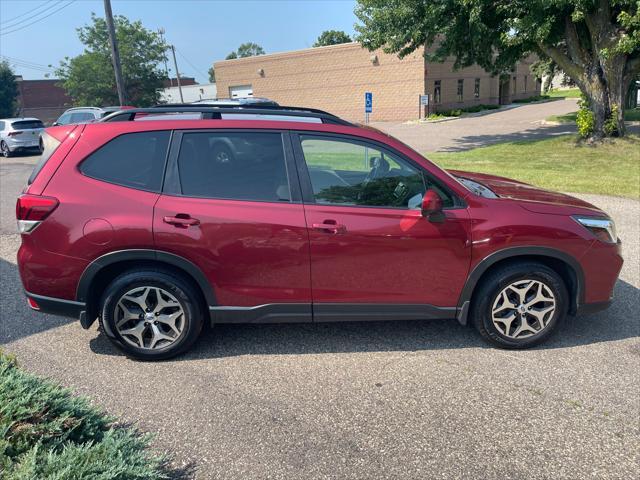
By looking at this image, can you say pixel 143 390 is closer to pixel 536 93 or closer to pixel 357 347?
pixel 357 347

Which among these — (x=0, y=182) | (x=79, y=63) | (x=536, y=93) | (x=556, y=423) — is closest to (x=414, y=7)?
(x=0, y=182)

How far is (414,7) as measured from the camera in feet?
51.5

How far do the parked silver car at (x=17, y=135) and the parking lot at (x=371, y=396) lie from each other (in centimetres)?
1877

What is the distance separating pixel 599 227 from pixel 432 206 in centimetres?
144

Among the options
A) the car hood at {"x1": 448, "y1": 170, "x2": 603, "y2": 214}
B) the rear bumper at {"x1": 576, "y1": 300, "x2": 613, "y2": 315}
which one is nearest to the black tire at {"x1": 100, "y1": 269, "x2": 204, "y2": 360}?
the car hood at {"x1": 448, "y1": 170, "x2": 603, "y2": 214}

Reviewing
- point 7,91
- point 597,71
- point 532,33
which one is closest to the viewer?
point 532,33

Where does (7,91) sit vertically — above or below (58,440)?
above

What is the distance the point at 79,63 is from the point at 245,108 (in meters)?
44.1

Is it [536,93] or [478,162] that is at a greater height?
[536,93]

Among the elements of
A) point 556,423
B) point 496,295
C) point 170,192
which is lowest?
point 556,423

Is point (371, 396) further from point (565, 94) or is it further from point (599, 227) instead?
point (565, 94)

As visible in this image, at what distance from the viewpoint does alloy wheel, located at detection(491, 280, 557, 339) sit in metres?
3.62

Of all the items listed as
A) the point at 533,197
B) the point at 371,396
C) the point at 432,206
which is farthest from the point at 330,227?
the point at 533,197

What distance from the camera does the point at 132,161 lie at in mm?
3527
